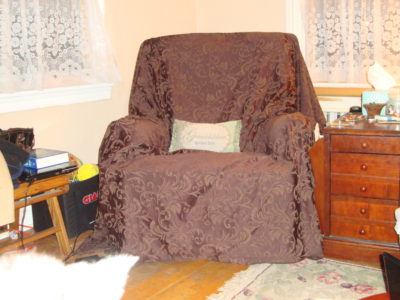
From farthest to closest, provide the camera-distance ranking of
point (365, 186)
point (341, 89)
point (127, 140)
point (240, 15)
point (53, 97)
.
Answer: point (240, 15) → point (341, 89) → point (53, 97) → point (127, 140) → point (365, 186)

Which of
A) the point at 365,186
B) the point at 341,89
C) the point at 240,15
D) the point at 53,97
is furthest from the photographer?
the point at 240,15

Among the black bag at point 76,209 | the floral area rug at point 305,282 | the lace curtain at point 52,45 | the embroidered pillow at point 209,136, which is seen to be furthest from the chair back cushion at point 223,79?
the floral area rug at point 305,282

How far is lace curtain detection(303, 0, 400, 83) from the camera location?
9.57ft

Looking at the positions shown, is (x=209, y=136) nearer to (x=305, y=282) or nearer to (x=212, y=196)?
(x=212, y=196)

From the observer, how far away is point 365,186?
2.23m

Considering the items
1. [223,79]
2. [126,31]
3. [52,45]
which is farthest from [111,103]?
[223,79]

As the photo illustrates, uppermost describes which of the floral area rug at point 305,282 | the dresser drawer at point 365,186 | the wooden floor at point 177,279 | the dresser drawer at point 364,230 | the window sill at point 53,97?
the window sill at point 53,97

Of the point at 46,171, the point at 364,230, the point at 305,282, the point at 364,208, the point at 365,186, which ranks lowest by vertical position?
the point at 305,282

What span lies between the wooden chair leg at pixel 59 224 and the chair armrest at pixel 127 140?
0.31 metres

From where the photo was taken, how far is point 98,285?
2100 mm

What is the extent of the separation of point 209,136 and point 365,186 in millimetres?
792

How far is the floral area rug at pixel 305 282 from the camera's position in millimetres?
2012

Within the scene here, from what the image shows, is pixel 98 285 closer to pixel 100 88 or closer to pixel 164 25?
pixel 100 88

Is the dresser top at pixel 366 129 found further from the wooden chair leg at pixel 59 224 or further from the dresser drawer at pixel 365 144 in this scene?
the wooden chair leg at pixel 59 224
